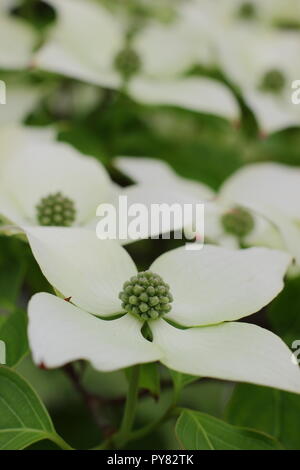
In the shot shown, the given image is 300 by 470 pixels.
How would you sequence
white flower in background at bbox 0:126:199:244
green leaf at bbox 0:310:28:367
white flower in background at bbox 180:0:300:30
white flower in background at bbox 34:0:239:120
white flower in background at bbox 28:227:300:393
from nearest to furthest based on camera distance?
white flower in background at bbox 28:227:300:393, green leaf at bbox 0:310:28:367, white flower in background at bbox 0:126:199:244, white flower in background at bbox 34:0:239:120, white flower in background at bbox 180:0:300:30

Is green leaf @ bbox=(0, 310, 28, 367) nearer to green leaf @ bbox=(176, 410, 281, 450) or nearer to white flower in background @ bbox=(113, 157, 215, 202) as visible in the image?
green leaf @ bbox=(176, 410, 281, 450)

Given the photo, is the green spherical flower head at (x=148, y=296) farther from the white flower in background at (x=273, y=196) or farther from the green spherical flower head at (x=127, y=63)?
the green spherical flower head at (x=127, y=63)

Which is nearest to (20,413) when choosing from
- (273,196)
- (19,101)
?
(273,196)

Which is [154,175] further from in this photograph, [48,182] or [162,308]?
[162,308]

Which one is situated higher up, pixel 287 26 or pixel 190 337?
pixel 287 26

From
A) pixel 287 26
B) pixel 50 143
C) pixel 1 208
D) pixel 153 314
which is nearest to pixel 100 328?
pixel 153 314

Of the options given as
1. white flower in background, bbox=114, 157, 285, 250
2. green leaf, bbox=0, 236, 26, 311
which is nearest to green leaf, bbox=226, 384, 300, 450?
white flower in background, bbox=114, 157, 285, 250

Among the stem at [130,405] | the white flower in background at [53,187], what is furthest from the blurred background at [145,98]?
the stem at [130,405]
